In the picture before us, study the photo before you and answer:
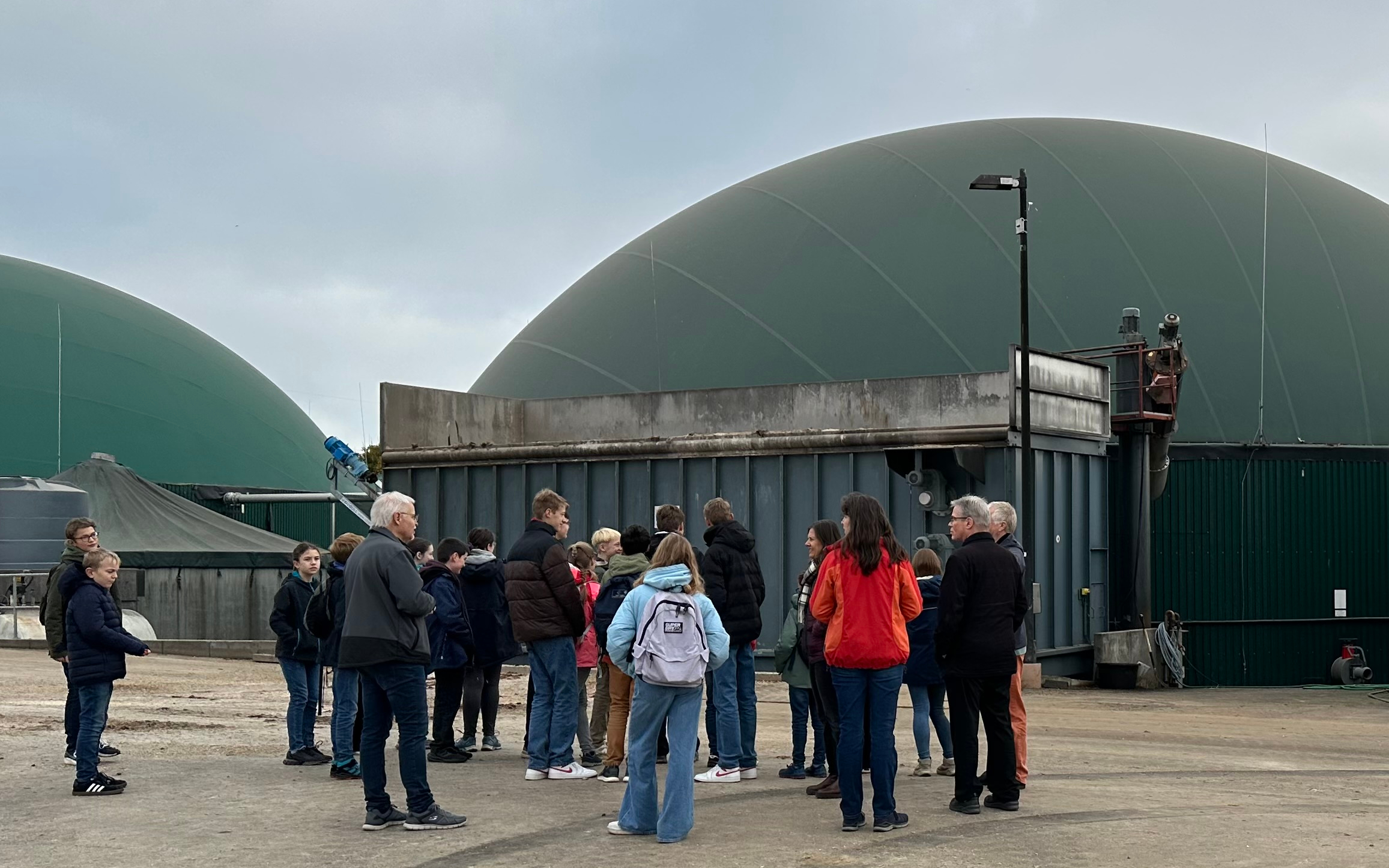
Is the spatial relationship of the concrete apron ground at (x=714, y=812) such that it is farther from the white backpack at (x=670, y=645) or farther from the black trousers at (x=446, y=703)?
the white backpack at (x=670, y=645)

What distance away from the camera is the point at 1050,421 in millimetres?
23500

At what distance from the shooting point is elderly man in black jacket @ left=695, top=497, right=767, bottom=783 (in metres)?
10.4

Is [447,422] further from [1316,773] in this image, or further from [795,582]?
[1316,773]

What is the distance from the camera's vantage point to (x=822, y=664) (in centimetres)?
977

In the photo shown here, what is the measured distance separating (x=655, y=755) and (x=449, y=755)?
358 centimetres

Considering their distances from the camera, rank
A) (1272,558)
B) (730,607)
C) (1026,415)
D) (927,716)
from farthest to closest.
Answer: (1272,558), (1026,415), (927,716), (730,607)

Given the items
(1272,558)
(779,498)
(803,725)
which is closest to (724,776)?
(803,725)

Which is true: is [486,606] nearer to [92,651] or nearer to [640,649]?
[92,651]

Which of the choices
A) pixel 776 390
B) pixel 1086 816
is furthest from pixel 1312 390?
pixel 1086 816

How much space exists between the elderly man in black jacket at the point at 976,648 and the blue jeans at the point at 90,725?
17.7 ft

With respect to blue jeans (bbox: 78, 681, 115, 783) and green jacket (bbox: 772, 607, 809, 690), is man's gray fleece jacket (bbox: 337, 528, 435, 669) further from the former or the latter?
green jacket (bbox: 772, 607, 809, 690)

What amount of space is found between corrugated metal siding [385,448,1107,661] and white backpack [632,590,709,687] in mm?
13549

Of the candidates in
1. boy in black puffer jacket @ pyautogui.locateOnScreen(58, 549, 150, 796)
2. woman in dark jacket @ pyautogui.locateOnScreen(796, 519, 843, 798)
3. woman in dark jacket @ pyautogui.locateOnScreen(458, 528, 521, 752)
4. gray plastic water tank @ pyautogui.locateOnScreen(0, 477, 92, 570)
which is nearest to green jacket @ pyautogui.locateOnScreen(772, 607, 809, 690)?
woman in dark jacket @ pyautogui.locateOnScreen(796, 519, 843, 798)

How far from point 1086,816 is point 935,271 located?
25.2 m
